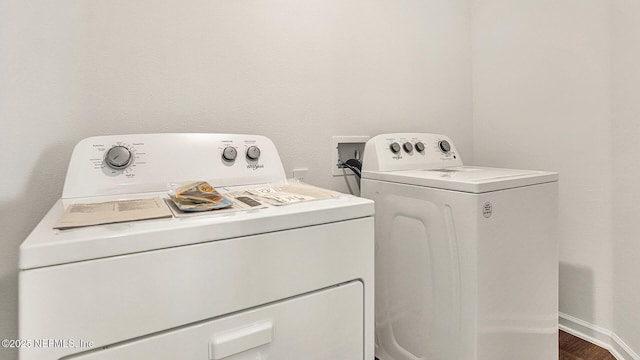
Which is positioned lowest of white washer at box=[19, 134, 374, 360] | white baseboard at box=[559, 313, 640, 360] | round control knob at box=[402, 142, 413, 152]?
white baseboard at box=[559, 313, 640, 360]

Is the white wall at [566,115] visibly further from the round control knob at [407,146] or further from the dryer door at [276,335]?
the dryer door at [276,335]

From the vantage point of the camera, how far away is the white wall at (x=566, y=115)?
4.54ft

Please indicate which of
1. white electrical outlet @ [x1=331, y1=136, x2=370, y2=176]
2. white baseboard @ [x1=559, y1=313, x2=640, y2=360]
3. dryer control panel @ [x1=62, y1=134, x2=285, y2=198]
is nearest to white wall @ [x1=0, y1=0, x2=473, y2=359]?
white electrical outlet @ [x1=331, y1=136, x2=370, y2=176]

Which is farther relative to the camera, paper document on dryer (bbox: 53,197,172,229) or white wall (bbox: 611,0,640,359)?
white wall (bbox: 611,0,640,359)

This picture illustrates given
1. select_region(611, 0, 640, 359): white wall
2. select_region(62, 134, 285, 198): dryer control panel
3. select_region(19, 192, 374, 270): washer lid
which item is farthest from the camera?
select_region(611, 0, 640, 359): white wall

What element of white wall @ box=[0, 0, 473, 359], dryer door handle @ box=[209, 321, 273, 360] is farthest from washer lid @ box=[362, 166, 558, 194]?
dryer door handle @ box=[209, 321, 273, 360]

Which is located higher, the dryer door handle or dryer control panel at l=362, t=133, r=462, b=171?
dryer control panel at l=362, t=133, r=462, b=171

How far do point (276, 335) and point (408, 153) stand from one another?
3.18 ft

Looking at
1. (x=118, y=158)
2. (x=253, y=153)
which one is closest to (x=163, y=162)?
(x=118, y=158)

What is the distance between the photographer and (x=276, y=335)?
0.64 m

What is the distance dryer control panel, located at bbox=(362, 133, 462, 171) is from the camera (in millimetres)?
1328

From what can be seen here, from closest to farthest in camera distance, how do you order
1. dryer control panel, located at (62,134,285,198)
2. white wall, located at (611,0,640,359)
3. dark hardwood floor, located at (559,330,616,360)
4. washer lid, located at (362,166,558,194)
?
dryer control panel, located at (62,134,285,198) < washer lid, located at (362,166,558,194) < white wall, located at (611,0,640,359) < dark hardwood floor, located at (559,330,616,360)

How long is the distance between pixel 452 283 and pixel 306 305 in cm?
57

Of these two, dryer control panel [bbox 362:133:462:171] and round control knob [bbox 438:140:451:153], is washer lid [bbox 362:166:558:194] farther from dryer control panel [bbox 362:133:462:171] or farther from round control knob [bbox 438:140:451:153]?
round control knob [bbox 438:140:451:153]
